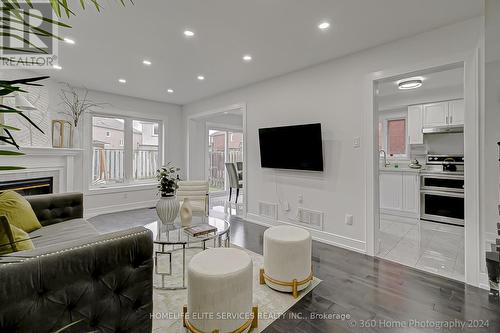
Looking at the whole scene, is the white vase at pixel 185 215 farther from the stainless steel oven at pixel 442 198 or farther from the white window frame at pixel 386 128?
the white window frame at pixel 386 128

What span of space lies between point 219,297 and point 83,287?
0.81m

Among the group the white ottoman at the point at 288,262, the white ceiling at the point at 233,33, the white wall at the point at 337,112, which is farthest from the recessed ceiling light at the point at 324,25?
the white ottoman at the point at 288,262

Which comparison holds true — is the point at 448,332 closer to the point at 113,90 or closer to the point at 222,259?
the point at 222,259

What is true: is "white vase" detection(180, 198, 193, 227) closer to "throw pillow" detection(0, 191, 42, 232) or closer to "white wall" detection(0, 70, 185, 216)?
"throw pillow" detection(0, 191, 42, 232)

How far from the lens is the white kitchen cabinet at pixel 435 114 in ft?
15.1

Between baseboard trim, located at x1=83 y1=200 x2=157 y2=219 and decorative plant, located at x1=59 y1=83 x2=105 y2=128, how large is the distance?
1.83m

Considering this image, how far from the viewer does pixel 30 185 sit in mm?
3717

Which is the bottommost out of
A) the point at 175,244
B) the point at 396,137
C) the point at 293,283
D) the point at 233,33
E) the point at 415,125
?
the point at 293,283

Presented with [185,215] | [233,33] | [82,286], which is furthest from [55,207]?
[233,33]

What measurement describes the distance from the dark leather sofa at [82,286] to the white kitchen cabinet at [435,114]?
5.55m

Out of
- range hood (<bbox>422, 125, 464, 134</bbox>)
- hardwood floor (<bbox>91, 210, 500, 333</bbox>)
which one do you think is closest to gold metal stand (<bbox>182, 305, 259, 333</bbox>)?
hardwood floor (<bbox>91, 210, 500, 333</bbox>)

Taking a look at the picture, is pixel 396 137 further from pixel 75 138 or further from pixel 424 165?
pixel 75 138

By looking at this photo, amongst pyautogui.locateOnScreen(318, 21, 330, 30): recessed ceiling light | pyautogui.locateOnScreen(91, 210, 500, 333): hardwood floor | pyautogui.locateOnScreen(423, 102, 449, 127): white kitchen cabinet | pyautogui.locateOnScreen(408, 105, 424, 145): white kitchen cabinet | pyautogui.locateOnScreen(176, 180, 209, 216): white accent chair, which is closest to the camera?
pyautogui.locateOnScreen(91, 210, 500, 333): hardwood floor

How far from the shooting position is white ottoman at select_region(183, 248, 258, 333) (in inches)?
63.4
